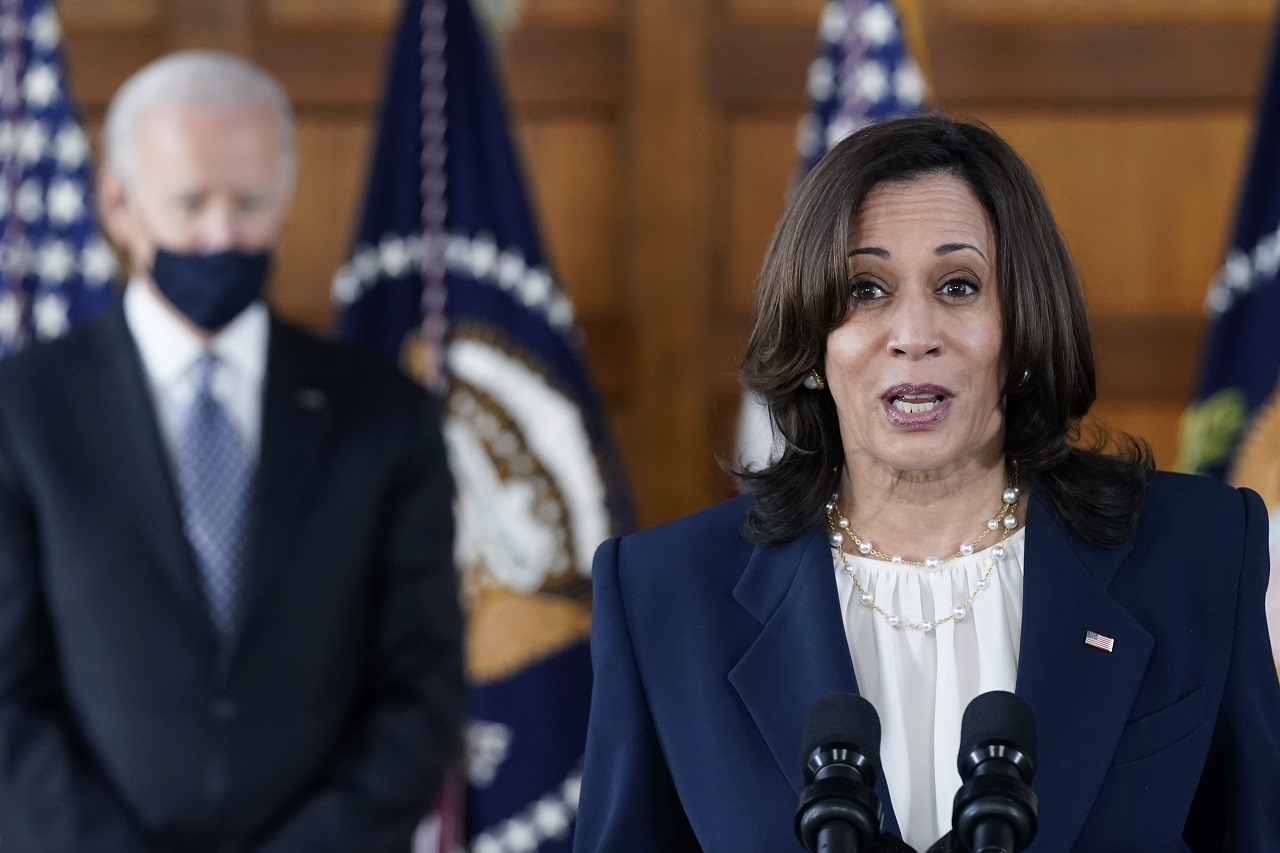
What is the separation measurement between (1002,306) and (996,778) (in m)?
0.71

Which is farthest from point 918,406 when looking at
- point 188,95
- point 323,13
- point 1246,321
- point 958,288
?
point 323,13

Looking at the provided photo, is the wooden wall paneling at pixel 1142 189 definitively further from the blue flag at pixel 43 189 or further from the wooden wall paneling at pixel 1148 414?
the blue flag at pixel 43 189

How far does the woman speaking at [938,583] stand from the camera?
1.69 metres

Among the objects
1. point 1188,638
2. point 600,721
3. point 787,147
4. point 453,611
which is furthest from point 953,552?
point 787,147

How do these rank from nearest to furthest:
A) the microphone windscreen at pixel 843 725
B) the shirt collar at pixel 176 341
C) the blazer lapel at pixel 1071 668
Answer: the microphone windscreen at pixel 843 725
the blazer lapel at pixel 1071 668
the shirt collar at pixel 176 341

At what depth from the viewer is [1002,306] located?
5.83 ft

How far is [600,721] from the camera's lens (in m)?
1.80

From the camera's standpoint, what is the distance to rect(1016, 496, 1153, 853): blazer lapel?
1.64 metres

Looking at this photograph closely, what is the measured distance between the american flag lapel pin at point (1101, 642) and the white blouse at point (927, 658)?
85 millimetres

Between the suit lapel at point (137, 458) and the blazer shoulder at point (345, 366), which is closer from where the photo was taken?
the suit lapel at point (137, 458)

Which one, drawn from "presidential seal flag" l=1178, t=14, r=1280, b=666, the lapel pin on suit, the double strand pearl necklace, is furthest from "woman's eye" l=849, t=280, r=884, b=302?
"presidential seal flag" l=1178, t=14, r=1280, b=666

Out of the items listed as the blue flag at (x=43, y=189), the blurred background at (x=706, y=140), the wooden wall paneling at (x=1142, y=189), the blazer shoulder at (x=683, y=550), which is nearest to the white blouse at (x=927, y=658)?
the blazer shoulder at (x=683, y=550)

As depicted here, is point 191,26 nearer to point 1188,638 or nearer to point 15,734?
point 15,734

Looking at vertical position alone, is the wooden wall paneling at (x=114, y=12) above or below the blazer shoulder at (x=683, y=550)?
above
